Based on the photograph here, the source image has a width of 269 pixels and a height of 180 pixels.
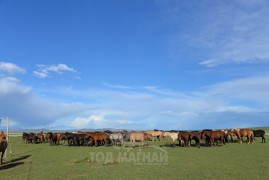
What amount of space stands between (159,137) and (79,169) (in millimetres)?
36693

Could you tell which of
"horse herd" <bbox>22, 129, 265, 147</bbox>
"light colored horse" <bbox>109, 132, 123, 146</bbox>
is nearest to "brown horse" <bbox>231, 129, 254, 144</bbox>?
"horse herd" <bbox>22, 129, 265, 147</bbox>

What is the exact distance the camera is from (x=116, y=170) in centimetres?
1709

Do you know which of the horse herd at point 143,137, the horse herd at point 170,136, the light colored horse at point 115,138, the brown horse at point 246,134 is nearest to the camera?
the horse herd at point 170,136

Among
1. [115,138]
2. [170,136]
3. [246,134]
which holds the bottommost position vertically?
[115,138]

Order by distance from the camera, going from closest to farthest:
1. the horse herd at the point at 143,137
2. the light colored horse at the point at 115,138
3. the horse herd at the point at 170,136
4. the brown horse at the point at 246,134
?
the horse herd at the point at 170,136 < the horse herd at the point at 143,137 < the brown horse at the point at 246,134 < the light colored horse at the point at 115,138

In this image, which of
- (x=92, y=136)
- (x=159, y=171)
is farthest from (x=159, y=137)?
(x=159, y=171)

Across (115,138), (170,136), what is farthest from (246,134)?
(115,138)

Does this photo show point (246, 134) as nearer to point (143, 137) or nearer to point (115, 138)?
point (143, 137)

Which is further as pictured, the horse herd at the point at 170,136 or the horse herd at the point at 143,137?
the horse herd at the point at 143,137

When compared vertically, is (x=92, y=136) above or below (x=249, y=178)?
above

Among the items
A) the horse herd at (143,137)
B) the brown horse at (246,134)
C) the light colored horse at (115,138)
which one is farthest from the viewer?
the light colored horse at (115,138)

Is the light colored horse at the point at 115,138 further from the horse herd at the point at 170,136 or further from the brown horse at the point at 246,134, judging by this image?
the brown horse at the point at 246,134

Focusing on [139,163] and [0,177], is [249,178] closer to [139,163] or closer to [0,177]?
[139,163]

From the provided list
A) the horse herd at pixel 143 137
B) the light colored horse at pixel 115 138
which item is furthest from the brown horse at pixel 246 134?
the light colored horse at pixel 115 138
